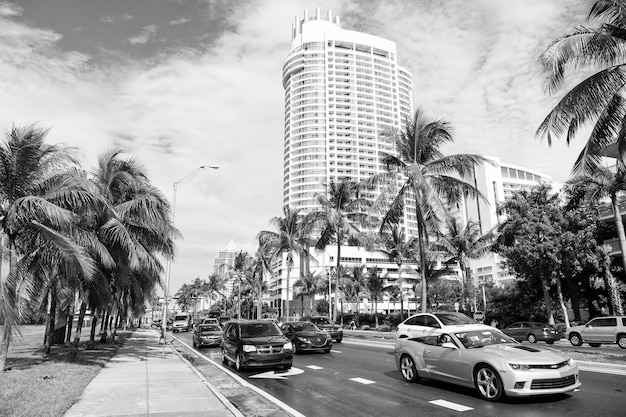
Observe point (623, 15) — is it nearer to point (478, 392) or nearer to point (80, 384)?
point (478, 392)

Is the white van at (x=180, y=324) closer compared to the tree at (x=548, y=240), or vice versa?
the tree at (x=548, y=240)

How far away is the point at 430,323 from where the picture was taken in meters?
11.6

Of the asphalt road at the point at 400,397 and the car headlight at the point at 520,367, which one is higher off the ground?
the car headlight at the point at 520,367

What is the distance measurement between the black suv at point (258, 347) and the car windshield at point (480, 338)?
18.9 feet

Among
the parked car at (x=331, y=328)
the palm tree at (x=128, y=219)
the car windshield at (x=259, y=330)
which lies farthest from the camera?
the parked car at (x=331, y=328)

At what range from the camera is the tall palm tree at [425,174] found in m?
22.7

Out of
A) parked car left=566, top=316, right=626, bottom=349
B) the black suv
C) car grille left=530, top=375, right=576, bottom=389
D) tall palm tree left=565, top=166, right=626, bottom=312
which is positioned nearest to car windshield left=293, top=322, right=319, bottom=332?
the black suv

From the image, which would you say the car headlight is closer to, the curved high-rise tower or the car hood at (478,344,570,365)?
the car hood at (478,344,570,365)

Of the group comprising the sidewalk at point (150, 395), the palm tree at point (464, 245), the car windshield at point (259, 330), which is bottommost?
the sidewalk at point (150, 395)

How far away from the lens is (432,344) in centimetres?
1014

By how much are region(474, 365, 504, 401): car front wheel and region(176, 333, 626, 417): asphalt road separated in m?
0.15

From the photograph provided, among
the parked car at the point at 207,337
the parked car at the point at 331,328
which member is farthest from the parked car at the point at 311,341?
the parked car at the point at 207,337

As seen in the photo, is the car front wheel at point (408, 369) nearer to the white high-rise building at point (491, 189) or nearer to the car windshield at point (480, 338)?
the car windshield at point (480, 338)

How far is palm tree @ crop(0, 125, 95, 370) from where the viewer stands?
1178 centimetres
